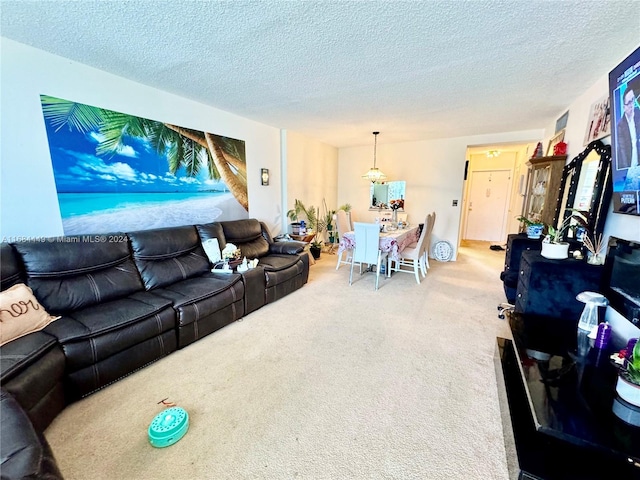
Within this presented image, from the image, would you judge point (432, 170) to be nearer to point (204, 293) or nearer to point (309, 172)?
point (309, 172)

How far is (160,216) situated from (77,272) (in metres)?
1.00

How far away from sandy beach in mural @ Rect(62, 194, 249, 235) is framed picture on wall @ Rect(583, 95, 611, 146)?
12.9 feet

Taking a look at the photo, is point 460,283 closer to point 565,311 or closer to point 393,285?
point 393,285

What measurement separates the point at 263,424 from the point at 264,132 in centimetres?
388

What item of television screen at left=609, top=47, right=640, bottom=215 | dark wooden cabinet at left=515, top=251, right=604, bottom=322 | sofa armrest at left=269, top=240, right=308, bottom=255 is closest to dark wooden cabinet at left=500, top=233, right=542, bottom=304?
dark wooden cabinet at left=515, top=251, right=604, bottom=322

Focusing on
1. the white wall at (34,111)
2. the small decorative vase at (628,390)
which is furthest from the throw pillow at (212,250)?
the small decorative vase at (628,390)

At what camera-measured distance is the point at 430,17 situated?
159cm

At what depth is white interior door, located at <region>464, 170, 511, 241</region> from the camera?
671cm

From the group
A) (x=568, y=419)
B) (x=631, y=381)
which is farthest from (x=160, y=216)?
(x=631, y=381)

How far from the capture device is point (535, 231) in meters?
2.94

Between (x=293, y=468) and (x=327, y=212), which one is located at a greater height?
(x=327, y=212)

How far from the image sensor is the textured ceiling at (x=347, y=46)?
5.07ft

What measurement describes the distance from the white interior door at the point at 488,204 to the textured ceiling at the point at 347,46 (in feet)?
13.2

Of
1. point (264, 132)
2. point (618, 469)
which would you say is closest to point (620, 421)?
point (618, 469)
